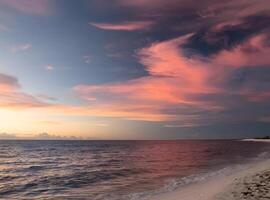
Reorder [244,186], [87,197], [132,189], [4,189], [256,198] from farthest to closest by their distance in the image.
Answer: [4,189], [132,189], [87,197], [244,186], [256,198]

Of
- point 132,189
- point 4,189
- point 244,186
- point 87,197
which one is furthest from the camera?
point 4,189

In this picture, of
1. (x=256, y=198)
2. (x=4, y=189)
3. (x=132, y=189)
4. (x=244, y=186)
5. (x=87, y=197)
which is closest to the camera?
(x=256, y=198)

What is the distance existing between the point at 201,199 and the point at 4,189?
16.4 metres

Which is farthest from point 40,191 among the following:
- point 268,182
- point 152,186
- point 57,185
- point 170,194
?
point 268,182

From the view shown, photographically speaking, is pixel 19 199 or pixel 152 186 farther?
pixel 152 186

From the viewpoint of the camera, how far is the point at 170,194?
19266 millimetres

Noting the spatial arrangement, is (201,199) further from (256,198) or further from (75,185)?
(75,185)

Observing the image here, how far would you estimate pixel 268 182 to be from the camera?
64.4 ft

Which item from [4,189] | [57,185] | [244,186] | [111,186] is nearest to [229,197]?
[244,186]

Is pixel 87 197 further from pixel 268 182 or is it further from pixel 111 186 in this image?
pixel 268 182

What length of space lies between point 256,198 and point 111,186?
12545mm

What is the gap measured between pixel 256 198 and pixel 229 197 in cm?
133

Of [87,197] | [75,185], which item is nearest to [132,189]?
[87,197]

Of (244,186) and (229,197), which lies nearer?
(229,197)
